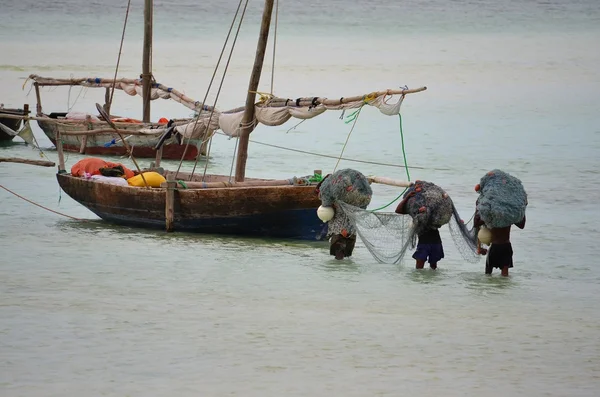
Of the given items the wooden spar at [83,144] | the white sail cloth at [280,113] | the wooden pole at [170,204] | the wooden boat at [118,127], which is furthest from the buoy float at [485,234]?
the wooden spar at [83,144]

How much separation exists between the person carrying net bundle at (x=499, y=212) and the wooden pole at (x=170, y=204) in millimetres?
3507

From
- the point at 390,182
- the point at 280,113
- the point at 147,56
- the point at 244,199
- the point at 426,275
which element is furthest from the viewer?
the point at 147,56

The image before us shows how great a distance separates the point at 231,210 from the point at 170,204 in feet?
2.21

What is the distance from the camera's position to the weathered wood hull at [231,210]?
1306 cm

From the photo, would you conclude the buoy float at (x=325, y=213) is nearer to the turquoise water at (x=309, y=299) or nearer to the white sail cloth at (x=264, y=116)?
the turquoise water at (x=309, y=299)

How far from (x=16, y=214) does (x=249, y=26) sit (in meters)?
36.1

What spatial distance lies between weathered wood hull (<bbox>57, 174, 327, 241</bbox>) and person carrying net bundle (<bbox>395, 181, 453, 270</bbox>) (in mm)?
1271

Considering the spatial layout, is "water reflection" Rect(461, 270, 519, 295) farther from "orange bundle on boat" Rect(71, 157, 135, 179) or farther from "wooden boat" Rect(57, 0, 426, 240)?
"orange bundle on boat" Rect(71, 157, 135, 179)

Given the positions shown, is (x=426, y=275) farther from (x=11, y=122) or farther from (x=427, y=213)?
(x=11, y=122)

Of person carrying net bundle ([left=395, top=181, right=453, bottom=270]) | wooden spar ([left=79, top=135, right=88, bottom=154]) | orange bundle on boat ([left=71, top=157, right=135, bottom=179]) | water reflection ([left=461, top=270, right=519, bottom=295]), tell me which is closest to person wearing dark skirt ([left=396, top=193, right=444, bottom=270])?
person carrying net bundle ([left=395, top=181, right=453, bottom=270])

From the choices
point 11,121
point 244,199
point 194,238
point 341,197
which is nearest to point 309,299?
point 341,197

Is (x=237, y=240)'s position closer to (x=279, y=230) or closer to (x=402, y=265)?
(x=279, y=230)

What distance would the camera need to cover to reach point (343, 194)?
468 inches

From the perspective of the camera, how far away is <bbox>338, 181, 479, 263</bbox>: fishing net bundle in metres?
11.4
